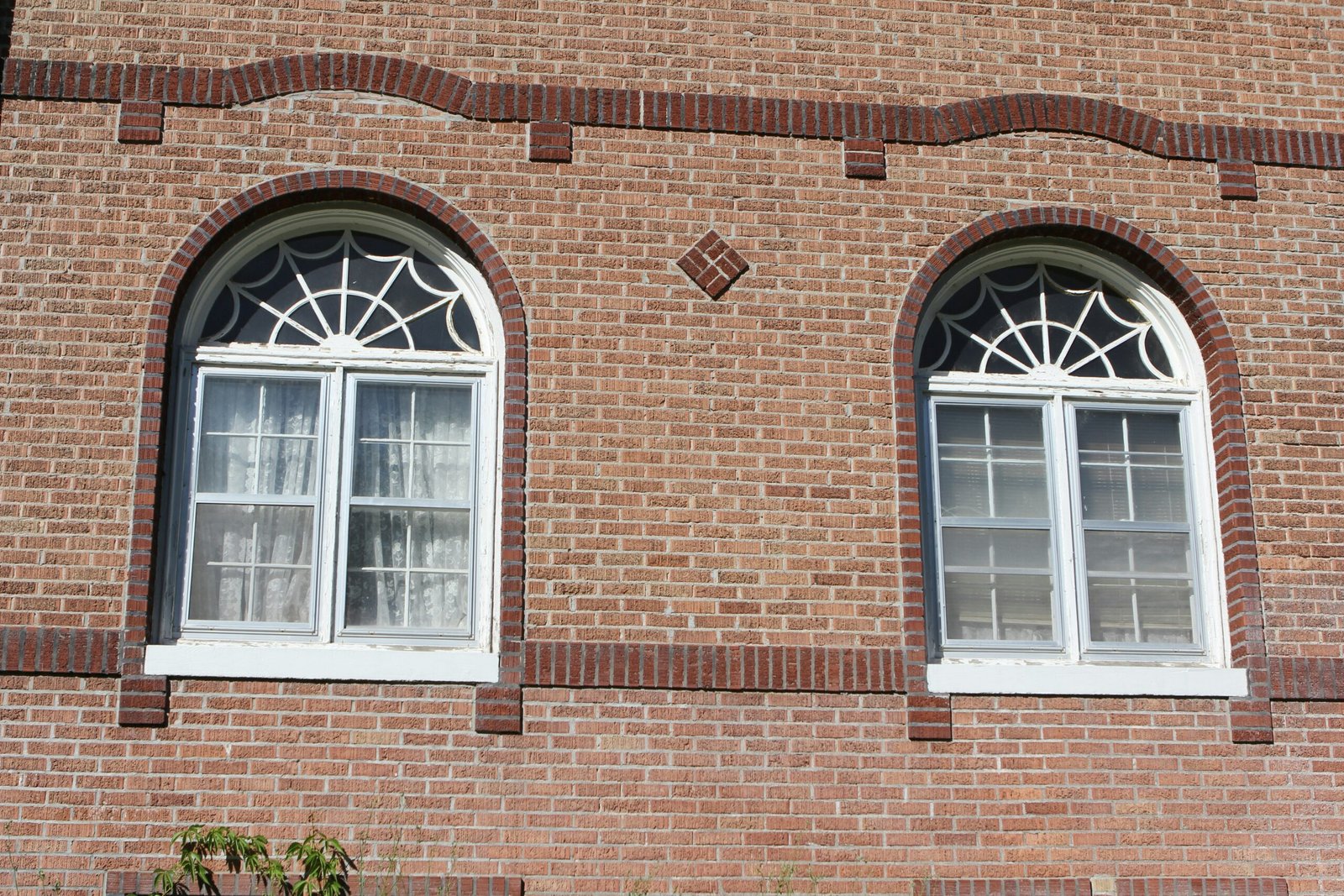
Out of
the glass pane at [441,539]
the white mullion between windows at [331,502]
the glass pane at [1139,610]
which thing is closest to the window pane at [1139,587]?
the glass pane at [1139,610]

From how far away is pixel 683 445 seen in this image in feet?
27.6

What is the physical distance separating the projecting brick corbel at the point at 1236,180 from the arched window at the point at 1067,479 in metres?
0.72

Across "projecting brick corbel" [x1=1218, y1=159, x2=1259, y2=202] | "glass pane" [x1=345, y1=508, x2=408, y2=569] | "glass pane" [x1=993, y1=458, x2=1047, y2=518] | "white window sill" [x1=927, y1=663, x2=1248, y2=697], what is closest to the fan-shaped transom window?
"glass pane" [x1=993, y1=458, x2=1047, y2=518]

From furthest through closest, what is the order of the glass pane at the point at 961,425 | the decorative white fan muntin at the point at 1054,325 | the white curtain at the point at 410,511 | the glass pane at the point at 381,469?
the decorative white fan muntin at the point at 1054,325
the glass pane at the point at 961,425
the glass pane at the point at 381,469
the white curtain at the point at 410,511

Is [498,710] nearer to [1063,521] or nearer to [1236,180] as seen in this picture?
[1063,521]

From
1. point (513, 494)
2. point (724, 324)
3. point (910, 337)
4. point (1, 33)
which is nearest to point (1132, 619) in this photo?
point (910, 337)

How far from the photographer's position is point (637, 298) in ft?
28.3

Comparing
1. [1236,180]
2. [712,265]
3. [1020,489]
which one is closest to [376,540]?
[712,265]

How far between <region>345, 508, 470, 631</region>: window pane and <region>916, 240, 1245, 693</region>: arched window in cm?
256

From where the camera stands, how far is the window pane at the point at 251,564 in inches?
323

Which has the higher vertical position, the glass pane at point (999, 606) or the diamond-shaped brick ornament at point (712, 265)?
the diamond-shaped brick ornament at point (712, 265)

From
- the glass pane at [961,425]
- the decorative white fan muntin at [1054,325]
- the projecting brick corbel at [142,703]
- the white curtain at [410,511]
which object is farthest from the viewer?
the decorative white fan muntin at [1054,325]

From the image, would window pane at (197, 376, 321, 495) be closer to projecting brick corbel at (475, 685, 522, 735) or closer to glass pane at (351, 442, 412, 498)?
glass pane at (351, 442, 412, 498)

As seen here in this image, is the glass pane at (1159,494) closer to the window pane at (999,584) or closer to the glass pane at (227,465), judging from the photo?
the window pane at (999,584)
